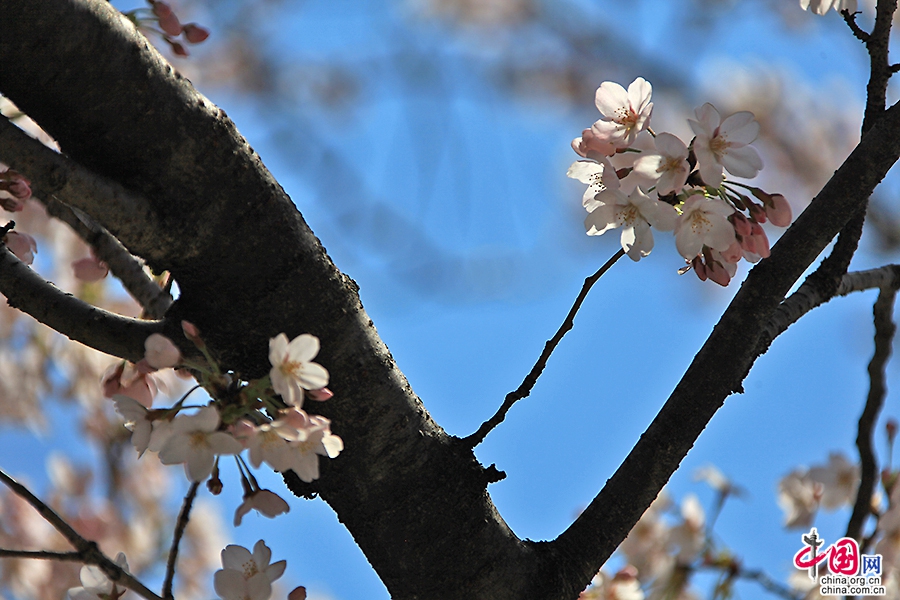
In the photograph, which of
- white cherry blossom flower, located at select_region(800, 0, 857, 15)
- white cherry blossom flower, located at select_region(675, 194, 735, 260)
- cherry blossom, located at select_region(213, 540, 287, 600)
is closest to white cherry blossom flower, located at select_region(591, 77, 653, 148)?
white cherry blossom flower, located at select_region(675, 194, 735, 260)

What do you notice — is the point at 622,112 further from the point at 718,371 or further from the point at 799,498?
the point at 799,498

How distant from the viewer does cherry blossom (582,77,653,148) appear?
3.35ft

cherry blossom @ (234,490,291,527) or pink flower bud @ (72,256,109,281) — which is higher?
pink flower bud @ (72,256,109,281)

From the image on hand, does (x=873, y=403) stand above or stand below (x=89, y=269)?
above

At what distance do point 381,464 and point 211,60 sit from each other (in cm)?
568

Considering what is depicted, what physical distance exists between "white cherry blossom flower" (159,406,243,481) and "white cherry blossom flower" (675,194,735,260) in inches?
23.8

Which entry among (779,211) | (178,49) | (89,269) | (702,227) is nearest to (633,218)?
(702,227)

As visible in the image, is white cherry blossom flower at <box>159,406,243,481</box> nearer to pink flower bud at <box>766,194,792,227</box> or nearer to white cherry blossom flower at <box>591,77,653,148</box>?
white cherry blossom flower at <box>591,77,653,148</box>

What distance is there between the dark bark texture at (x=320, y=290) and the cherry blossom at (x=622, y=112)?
28 cm

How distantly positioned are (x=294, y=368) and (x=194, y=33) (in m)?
1.06

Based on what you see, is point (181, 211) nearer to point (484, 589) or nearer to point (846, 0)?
point (484, 589)

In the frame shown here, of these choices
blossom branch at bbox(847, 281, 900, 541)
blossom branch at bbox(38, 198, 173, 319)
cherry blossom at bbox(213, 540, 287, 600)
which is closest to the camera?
cherry blossom at bbox(213, 540, 287, 600)

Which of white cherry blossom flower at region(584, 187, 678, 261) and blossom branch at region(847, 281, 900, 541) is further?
blossom branch at region(847, 281, 900, 541)

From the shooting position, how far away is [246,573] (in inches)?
40.0
